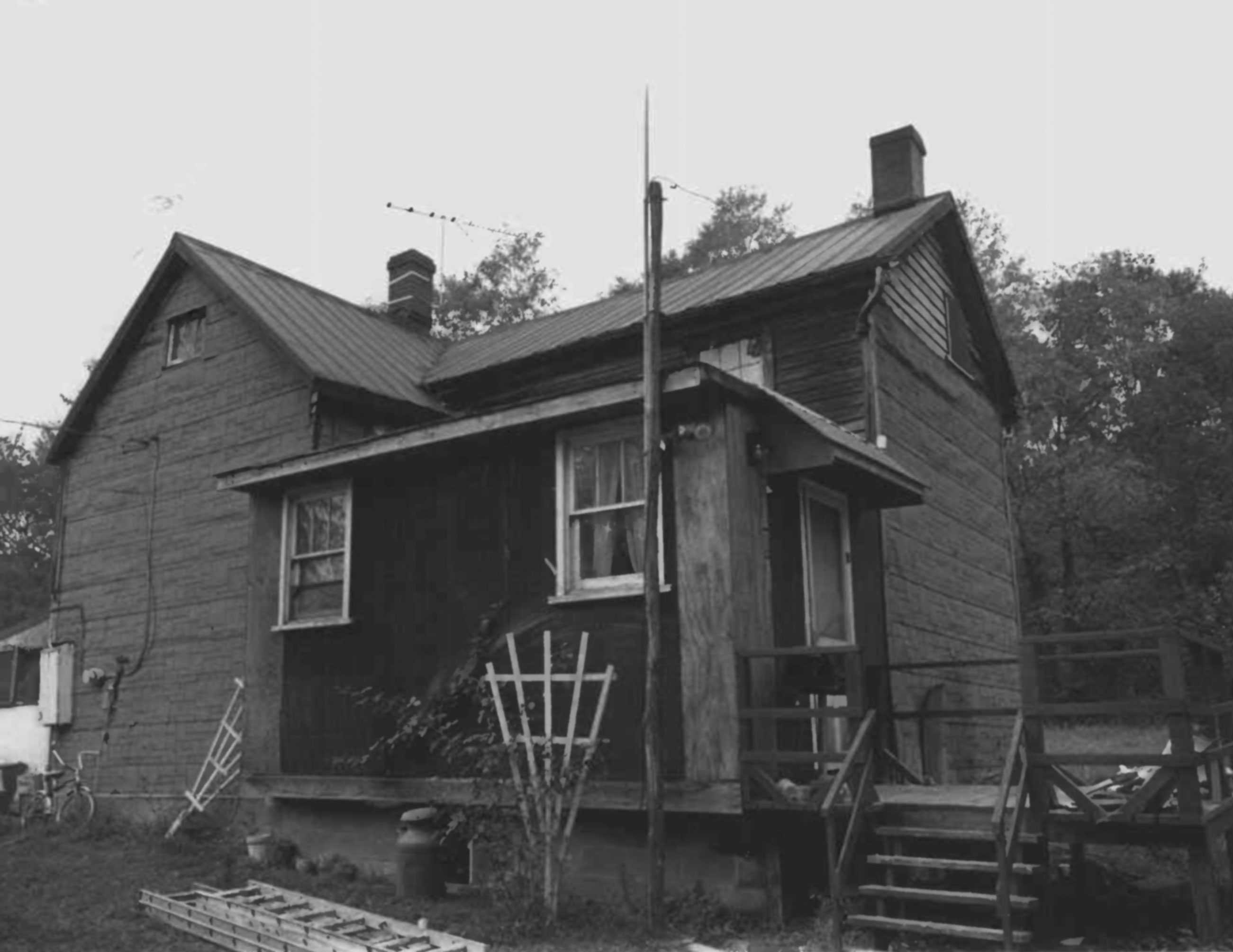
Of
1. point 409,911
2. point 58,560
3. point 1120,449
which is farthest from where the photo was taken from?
point 1120,449

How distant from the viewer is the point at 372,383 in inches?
595

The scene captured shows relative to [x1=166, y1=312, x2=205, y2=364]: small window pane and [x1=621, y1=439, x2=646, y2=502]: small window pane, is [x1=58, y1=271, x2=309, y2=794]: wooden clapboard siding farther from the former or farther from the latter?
[x1=621, y1=439, x2=646, y2=502]: small window pane

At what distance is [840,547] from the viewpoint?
10.5 metres

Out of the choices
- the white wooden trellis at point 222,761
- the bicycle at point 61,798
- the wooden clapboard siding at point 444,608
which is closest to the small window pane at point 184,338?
the white wooden trellis at point 222,761

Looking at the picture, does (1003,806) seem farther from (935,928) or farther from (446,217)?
(446,217)

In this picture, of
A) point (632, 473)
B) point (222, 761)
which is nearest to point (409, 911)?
point (632, 473)

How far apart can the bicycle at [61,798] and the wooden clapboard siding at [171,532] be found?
0.28 m

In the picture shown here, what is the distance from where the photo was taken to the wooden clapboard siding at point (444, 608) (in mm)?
8641

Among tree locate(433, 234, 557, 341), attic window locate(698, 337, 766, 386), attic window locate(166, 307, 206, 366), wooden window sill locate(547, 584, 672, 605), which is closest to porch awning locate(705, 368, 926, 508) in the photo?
wooden window sill locate(547, 584, 672, 605)

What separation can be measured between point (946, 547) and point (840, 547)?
4362 mm

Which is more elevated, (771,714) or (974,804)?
(771,714)

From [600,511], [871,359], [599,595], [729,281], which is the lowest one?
[599,595]

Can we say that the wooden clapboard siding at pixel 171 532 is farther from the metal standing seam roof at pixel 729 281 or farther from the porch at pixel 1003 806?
the porch at pixel 1003 806

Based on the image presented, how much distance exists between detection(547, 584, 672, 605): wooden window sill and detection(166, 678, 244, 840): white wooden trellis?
20.7 feet
